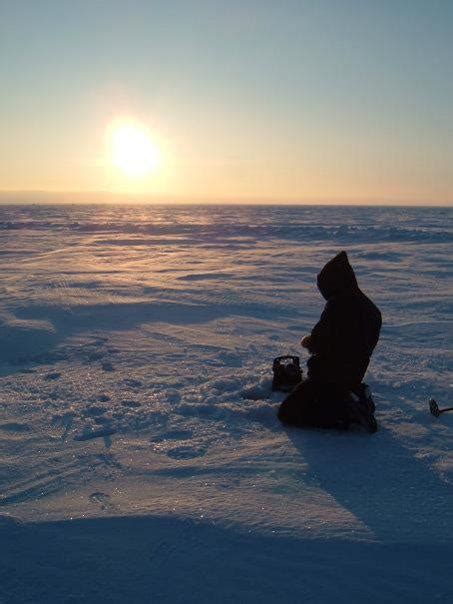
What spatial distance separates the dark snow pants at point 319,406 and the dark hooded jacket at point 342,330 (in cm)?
8

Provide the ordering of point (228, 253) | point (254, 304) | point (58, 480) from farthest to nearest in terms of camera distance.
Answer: point (228, 253) → point (254, 304) → point (58, 480)

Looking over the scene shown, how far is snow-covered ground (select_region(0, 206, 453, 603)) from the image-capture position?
8.53 feet

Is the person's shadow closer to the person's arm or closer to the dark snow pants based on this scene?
the dark snow pants

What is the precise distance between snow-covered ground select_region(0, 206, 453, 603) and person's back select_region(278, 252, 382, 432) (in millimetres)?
167

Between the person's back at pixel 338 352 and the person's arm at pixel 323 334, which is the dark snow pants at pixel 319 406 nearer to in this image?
the person's back at pixel 338 352

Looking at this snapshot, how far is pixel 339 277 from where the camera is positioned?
418cm

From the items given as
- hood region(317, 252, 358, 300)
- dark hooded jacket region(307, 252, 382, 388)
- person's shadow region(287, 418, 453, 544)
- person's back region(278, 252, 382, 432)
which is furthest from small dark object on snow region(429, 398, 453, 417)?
hood region(317, 252, 358, 300)

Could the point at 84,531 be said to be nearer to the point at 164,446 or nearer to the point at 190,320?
the point at 164,446

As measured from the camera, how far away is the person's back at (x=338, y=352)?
415 centimetres

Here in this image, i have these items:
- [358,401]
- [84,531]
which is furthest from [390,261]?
[84,531]

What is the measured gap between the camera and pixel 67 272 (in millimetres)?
13148

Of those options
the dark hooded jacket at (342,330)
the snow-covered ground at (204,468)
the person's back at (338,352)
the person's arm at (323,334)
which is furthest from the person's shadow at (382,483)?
the person's arm at (323,334)

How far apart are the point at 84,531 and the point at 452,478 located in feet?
8.11

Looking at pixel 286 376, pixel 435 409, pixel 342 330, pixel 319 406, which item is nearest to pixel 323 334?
pixel 342 330
